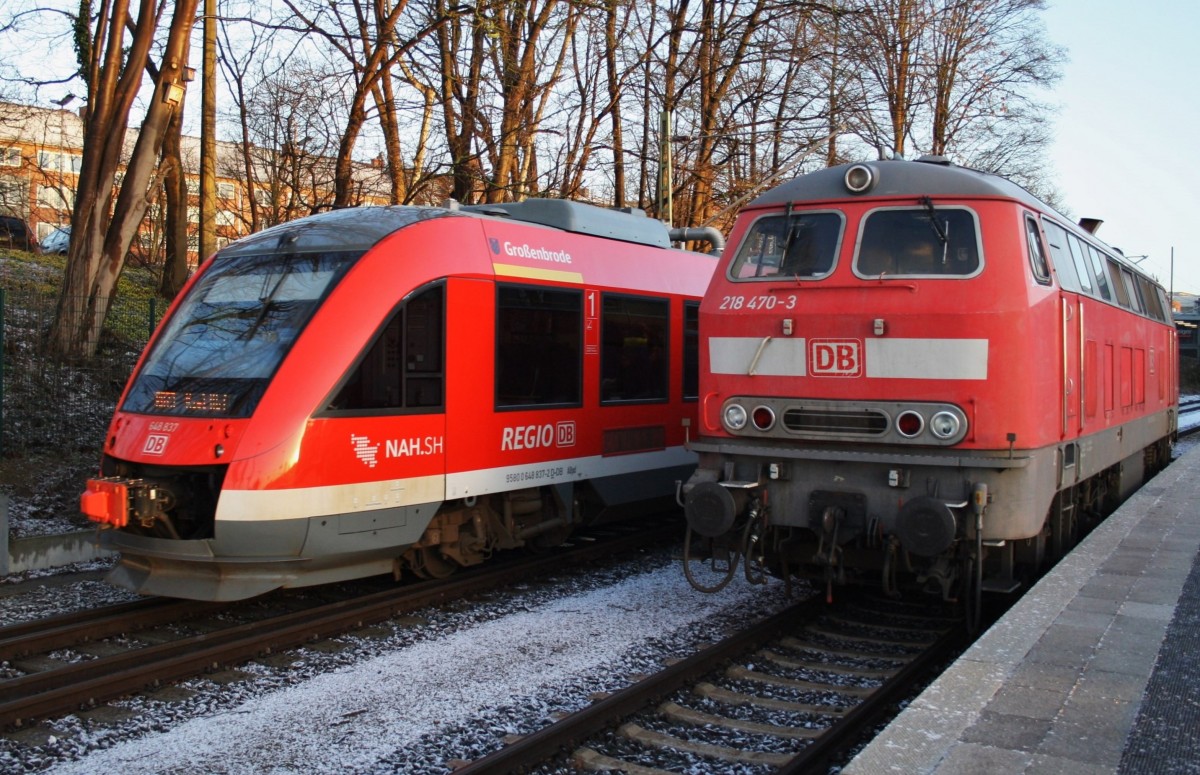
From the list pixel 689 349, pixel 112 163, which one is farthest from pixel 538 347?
pixel 112 163

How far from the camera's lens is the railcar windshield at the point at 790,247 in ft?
23.8

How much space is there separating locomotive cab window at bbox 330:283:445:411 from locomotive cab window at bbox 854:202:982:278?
3.24m

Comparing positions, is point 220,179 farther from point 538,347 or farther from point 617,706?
point 617,706

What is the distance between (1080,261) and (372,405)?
582cm

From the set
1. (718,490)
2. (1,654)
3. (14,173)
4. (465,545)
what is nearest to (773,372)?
(718,490)

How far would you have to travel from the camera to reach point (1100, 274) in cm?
924

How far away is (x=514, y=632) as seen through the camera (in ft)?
24.1

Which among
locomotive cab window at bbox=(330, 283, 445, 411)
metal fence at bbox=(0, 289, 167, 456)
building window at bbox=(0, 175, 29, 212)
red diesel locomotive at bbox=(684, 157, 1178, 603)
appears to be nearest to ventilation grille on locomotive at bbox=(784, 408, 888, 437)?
red diesel locomotive at bbox=(684, 157, 1178, 603)

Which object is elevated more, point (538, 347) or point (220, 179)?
point (220, 179)

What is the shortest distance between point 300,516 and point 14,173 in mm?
23796

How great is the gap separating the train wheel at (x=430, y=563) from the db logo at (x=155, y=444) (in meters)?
2.19

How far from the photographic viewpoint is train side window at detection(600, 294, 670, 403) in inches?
388

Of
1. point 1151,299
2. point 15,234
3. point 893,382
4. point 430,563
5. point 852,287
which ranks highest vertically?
point 15,234

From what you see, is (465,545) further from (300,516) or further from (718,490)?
(718,490)
